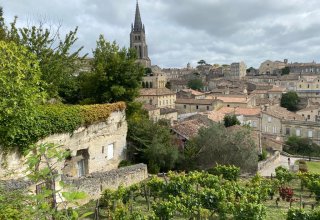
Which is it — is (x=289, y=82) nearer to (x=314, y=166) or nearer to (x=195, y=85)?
(x=195, y=85)

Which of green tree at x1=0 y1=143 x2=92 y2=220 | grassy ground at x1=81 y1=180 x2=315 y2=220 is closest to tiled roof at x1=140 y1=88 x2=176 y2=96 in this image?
grassy ground at x1=81 y1=180 x2=315 y2=220

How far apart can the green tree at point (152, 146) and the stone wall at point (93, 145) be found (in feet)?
3.32

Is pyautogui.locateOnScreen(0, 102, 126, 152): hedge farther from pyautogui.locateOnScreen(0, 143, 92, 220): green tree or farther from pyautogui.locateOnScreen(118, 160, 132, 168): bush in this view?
pyautogui.locateOnScreen(0, 143, 92, 220): green tree

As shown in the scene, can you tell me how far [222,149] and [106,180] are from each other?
32.1 ft

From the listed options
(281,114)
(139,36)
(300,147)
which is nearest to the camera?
(300,147)

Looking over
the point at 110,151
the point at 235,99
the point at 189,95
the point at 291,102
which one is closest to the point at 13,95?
the point at 110,151

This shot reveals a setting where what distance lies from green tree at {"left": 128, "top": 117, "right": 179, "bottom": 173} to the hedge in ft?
10.4

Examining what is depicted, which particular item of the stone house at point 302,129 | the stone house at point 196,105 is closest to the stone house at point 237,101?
the stone house at point 196,105

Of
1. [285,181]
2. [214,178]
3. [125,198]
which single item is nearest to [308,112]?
[285,181]

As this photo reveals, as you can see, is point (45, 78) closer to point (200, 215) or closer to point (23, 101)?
point (23, 101)

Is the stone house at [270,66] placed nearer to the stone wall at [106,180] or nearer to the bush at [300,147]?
the bush at [300,147]

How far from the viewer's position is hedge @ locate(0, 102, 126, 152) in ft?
46.2

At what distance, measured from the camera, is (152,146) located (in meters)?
21.4

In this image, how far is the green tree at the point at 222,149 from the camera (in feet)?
75.9
